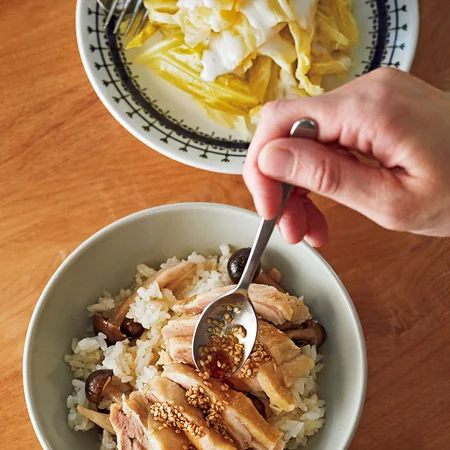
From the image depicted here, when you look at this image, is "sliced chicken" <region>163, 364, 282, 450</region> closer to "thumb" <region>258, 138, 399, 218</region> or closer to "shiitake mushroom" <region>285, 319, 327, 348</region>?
"shiitake mushroom" <region>285, 319, 327, 348</region>

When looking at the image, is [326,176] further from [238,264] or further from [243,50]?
[243,50]

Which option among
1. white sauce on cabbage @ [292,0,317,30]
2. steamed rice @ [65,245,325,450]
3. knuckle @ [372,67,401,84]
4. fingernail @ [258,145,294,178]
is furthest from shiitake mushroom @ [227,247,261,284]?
white sauce on cabbage @ [292,0,317,30]

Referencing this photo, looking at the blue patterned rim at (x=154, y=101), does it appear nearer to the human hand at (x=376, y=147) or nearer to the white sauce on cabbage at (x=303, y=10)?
the white sauce on cabbage at (x=303, y=10)

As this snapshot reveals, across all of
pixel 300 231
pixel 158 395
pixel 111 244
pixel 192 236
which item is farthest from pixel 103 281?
pixel 300 231

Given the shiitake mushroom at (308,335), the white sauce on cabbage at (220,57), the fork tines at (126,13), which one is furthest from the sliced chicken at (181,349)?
the fork tines at (126,13)

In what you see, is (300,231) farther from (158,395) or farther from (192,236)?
(158,395)

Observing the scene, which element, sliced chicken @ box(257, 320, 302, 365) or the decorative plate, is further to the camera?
the decorative plate
